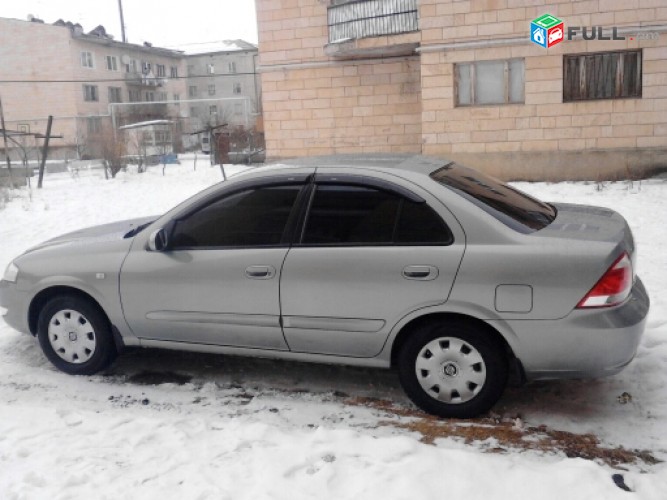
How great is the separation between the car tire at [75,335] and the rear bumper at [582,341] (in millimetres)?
2838

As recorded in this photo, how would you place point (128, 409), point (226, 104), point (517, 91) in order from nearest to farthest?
point (128, 409)
point (517, 91)
point (226, 104)

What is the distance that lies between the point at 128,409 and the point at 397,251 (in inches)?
79.0

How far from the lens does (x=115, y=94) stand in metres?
49.7

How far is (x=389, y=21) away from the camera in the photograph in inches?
678

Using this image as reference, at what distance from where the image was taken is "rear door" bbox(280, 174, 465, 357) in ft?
12.7

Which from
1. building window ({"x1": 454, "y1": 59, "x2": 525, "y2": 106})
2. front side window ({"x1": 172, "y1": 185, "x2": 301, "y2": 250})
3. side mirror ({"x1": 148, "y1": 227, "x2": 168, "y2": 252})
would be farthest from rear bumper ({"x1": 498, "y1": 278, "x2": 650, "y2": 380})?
building window ({"x1": 454, "y1": 59, "x2": 525, "y2": 106})

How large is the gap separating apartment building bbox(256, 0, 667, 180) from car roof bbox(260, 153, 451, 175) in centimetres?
1244

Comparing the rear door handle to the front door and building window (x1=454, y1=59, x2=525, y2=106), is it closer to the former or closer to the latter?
the front door

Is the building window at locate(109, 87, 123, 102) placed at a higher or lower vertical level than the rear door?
higher

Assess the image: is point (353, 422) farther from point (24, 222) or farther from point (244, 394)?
point (24, 222)

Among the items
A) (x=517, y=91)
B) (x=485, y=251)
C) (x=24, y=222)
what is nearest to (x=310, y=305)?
(x=485, y=251)

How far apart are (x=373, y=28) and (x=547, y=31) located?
444cm

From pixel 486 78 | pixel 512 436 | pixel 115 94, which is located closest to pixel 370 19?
pixel 486 78

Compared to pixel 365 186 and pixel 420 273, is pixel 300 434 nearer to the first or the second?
pixel 420 273
